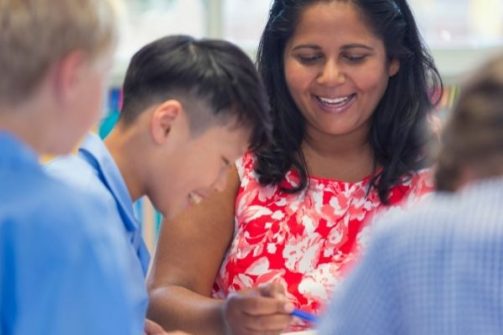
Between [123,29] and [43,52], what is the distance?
0.44 ft

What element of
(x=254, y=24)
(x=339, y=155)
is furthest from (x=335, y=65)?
(x=254, y=24)

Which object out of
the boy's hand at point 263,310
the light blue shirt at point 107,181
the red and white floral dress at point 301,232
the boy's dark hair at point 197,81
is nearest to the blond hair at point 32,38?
the light blue shirt at point 107,181

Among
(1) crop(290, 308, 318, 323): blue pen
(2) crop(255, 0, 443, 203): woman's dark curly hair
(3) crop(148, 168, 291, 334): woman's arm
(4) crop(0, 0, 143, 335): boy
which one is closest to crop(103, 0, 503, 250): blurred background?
(2) crop(255, 0, 443, 203): woman's dark curly hair

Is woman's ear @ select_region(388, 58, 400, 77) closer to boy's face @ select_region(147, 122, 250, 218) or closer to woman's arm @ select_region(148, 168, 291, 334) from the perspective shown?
woman's arm @ select_region(148, 168, 291, 334)

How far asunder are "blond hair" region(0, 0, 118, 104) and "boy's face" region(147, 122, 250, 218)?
0.34 meters

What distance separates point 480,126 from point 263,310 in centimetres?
63

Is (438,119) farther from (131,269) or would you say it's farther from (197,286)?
(131,269)

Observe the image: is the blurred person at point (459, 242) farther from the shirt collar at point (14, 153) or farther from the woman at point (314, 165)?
the woman at point (314, 165)

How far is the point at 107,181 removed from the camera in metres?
1.30

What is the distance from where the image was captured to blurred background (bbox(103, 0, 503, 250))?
2863 millimetres

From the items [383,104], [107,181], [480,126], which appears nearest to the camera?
[480,126]

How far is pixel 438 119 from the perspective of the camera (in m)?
1.92

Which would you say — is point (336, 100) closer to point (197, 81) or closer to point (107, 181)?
point (197, 81)

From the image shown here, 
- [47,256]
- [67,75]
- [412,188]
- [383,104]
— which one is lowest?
[412,188]
